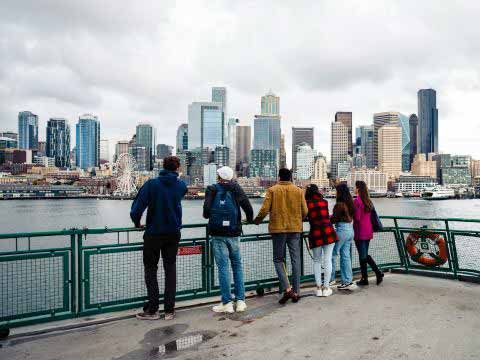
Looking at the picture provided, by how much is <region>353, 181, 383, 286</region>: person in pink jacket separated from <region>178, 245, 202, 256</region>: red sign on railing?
9.37ft

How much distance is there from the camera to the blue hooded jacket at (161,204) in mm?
5637

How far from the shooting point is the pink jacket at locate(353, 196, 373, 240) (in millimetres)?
7461

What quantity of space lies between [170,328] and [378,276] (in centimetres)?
406

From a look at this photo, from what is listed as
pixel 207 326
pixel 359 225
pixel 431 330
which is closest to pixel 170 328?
pixel 207 326

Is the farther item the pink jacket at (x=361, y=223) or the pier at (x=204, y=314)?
the pink jacket at (x=361, y=223)

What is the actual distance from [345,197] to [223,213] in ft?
7.94

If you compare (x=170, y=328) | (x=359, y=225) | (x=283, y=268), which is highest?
(x=359, y=225)

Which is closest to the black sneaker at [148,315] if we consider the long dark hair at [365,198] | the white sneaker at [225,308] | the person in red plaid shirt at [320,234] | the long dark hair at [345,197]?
the white sneaker at [225,308]

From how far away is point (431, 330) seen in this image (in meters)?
5.03

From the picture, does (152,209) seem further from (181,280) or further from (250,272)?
(250,272)

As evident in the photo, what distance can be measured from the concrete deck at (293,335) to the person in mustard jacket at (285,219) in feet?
1.26

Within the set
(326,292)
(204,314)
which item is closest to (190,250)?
(204,314)

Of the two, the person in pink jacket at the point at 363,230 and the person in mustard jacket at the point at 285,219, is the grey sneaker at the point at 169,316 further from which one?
the person in pink jacket at the point at 363,230

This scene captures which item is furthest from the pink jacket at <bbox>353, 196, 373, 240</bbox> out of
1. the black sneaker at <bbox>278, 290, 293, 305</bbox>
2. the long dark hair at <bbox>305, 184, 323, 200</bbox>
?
the black sneaker at <bbox>278, 290, 293, 305</bbox>
